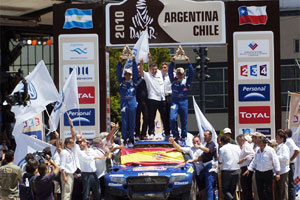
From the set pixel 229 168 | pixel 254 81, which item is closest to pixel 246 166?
pixel 229 168

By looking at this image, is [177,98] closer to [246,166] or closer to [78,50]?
[246,166]

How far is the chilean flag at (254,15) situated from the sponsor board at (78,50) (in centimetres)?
456

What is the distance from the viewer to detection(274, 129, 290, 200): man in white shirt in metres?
17.9

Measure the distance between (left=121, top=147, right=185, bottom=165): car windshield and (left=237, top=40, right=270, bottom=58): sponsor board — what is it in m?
5.67

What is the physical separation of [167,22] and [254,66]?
2.88 m

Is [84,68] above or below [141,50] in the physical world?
below

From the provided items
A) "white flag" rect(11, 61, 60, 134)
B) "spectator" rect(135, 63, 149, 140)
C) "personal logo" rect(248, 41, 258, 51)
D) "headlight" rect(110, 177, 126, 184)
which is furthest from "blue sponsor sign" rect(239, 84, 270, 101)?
"headlight" rect(110, 177, 126, 184)

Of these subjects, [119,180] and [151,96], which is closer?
[119,180]

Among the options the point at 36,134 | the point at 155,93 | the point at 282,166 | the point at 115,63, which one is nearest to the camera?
the point at 282,166

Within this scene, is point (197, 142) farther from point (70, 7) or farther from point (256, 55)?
point (70, 7)

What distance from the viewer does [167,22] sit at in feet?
73.8

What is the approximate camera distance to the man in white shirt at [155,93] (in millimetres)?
19328

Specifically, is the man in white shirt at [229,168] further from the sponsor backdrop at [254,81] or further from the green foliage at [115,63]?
the green foliage at [115,63]

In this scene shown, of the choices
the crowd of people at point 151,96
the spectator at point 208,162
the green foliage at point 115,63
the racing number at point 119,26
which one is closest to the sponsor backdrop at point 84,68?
the racing number at point 119,26
